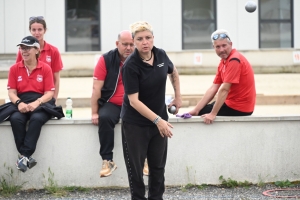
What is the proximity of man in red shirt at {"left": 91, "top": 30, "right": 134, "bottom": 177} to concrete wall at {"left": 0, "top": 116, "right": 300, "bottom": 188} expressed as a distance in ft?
0.58

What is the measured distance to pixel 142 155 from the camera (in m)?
6.09

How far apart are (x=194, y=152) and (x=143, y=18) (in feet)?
47.6

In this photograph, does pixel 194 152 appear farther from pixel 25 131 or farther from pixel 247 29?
pixel 247 29

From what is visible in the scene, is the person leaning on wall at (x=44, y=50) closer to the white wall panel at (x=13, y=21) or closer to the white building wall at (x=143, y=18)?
the white building wall at (x=143, y=18)

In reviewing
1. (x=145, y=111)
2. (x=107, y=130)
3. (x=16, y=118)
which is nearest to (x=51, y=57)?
(x=16, y=118)

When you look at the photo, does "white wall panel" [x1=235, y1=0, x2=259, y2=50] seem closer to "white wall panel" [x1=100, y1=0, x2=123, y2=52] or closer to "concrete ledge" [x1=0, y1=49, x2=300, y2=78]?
"concrete ledge" [x1=0, y1=49, x2=300, y2=78]

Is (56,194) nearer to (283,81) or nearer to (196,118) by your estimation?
(196,118)

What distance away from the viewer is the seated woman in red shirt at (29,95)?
7.34 metres

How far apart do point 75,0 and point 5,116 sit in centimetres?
1504

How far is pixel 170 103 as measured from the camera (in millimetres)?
6848

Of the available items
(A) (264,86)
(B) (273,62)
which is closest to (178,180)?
(A) (264,86)

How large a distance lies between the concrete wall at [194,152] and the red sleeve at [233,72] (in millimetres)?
439

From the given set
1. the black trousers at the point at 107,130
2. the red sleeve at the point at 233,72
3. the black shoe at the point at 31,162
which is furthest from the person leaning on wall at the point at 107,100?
the red sleeve at the point at 233,72

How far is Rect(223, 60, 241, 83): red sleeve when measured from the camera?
746 cm
